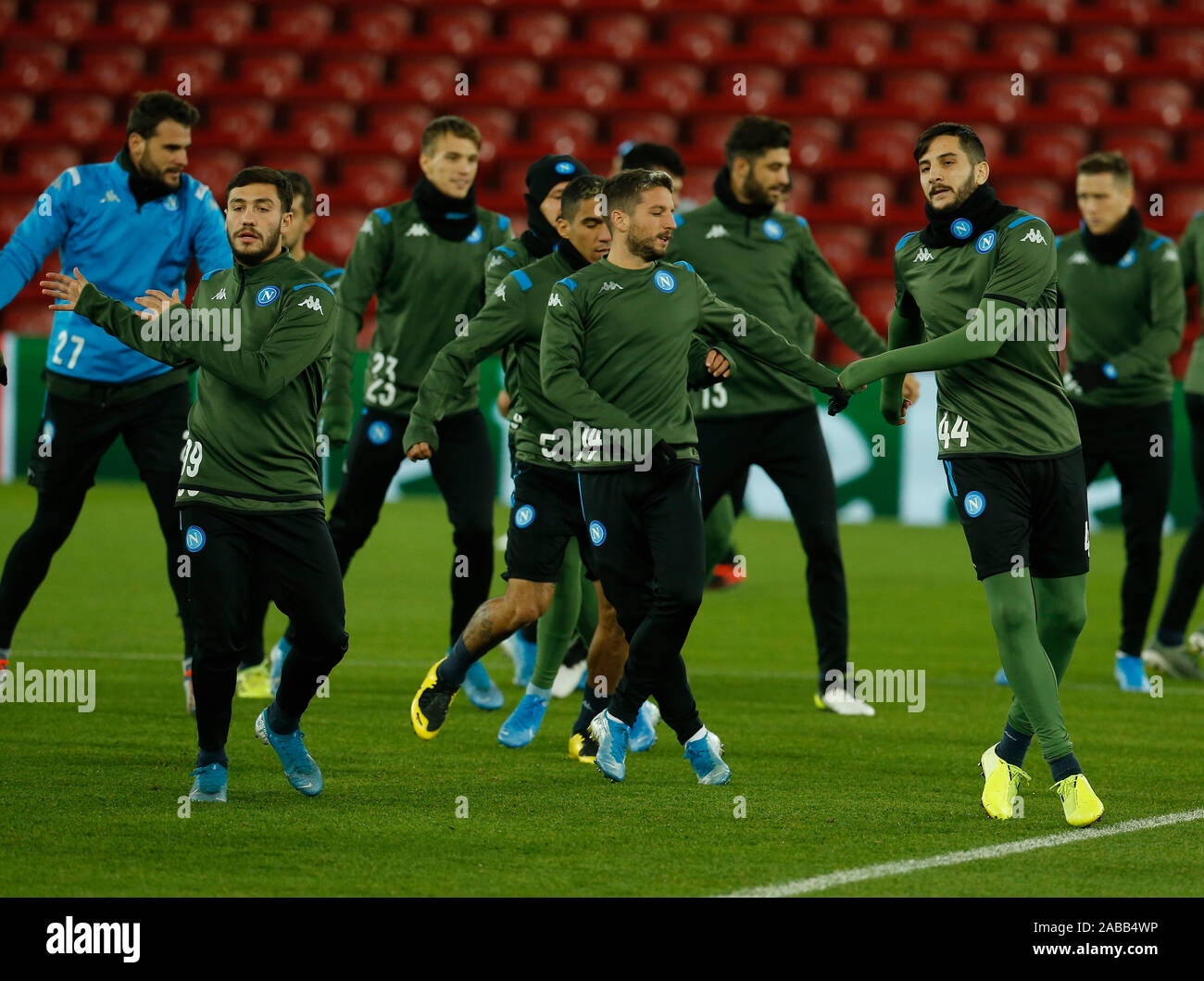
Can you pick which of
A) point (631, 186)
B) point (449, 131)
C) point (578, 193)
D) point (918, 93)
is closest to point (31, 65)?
point (918, 93)

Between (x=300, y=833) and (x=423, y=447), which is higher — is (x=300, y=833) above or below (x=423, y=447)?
below

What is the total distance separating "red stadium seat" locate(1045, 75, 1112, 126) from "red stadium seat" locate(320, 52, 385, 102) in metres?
7.54

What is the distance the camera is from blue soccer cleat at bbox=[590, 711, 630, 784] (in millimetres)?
6000

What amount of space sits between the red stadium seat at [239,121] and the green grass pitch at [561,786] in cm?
1002

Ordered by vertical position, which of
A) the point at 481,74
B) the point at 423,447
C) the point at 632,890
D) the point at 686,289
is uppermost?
the point at 481,74

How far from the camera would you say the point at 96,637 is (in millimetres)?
9180

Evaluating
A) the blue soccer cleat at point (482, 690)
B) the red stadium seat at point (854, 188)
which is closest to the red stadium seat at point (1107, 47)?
the red stadium seat at point (854, 188)

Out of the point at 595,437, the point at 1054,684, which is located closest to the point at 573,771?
the point at 595,437

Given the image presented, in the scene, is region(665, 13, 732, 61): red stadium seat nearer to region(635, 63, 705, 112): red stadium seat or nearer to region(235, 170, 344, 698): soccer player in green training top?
region(635, 63, 705, 112): red stadium seat

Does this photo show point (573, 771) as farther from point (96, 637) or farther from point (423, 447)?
point (96, 637)

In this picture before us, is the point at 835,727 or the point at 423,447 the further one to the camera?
the point at 835,727

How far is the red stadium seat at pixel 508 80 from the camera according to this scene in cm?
1988

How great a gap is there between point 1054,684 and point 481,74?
15.7 metres

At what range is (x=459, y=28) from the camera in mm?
20531
